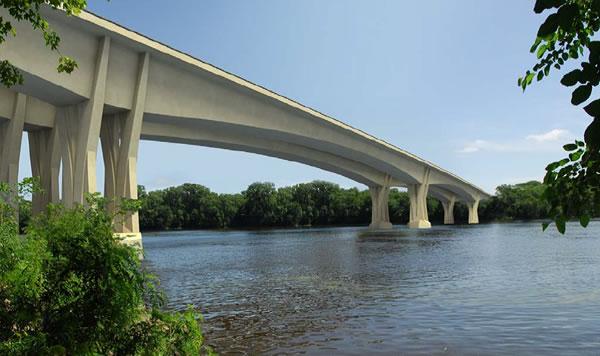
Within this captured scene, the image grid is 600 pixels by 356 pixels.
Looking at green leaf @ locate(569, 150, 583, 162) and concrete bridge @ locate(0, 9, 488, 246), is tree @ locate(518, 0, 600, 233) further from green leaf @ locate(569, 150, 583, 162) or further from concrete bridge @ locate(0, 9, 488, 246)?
concrete bridge @ locate(0, 9, 488, 246)

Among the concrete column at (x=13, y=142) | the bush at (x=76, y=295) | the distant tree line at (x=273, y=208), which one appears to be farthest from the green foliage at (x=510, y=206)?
the bush at (x=76, y=295)

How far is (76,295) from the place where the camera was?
5.45 metres

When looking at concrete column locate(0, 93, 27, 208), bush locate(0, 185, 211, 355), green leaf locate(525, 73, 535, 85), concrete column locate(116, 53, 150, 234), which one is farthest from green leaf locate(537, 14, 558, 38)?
concrete column locate(0, 93, 27, 208)

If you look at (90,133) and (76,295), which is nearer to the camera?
(76,295)

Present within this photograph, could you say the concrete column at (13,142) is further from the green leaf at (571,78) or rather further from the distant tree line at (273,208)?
the distant tree line at (273,208)

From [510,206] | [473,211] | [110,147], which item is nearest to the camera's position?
[110,147]

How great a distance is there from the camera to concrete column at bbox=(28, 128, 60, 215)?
36.4 metres

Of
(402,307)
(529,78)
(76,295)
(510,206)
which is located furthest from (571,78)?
(510,206)

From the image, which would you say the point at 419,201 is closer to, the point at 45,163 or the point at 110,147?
the point at 110,147

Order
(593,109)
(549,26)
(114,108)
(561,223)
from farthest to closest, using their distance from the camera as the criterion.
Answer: (114,108), (561,223), (549,26), (593,109)

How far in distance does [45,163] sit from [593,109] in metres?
42.0

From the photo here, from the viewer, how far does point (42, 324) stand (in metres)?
5.49

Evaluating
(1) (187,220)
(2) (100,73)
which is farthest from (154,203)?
(2) (100,73)

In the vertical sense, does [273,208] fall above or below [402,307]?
above
